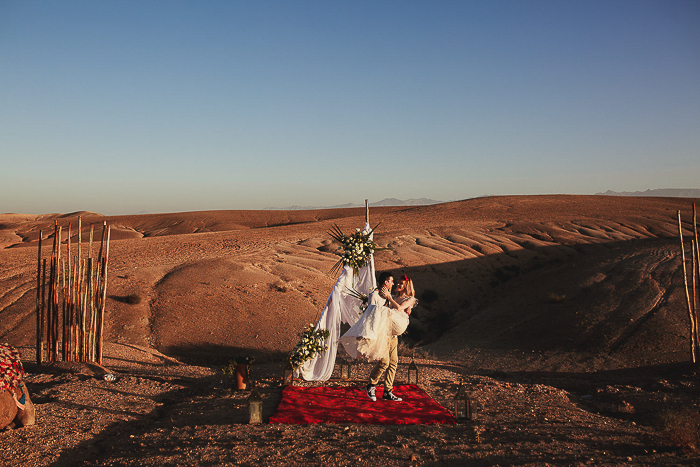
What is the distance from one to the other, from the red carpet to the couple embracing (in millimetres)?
328

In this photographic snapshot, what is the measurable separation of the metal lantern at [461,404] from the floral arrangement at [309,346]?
2.95m

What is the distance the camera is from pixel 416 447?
567cm

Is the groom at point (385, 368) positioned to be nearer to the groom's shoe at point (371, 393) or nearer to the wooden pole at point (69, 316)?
the groom's shoe at point (371, 393)

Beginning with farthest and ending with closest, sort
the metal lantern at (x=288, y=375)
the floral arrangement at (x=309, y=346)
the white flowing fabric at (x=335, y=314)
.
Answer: the white flowing fabric at (x=335, y=314), the metal lantern at (x=288, y=375), the floral arrangement at (x=309, y=346)

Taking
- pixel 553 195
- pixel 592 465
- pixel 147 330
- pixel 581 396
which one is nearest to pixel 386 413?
pixel 592 465

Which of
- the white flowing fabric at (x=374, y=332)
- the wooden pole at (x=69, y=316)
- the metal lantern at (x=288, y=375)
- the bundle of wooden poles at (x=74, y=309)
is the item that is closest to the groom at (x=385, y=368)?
the white flowing fabric at (x=374, y=332)

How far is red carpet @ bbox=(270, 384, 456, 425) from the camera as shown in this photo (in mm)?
6777

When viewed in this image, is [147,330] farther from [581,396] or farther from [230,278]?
[581,396]

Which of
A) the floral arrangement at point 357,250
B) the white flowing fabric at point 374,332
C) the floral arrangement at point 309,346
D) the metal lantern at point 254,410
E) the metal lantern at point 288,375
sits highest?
the floral arrangement at point 357,250

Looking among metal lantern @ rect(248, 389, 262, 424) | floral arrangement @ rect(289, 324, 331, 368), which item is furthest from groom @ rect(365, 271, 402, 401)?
metal lantern @ rect(248, 389, 262, 424)

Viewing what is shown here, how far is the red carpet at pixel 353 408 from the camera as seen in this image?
6.78 m

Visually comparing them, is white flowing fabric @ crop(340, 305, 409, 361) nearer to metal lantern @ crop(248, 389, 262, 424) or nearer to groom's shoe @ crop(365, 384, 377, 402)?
groom's shoe @ crop(365, 384, 377, 402)

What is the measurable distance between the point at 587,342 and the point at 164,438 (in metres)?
12.0

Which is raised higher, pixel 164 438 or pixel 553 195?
pixel 553 195
